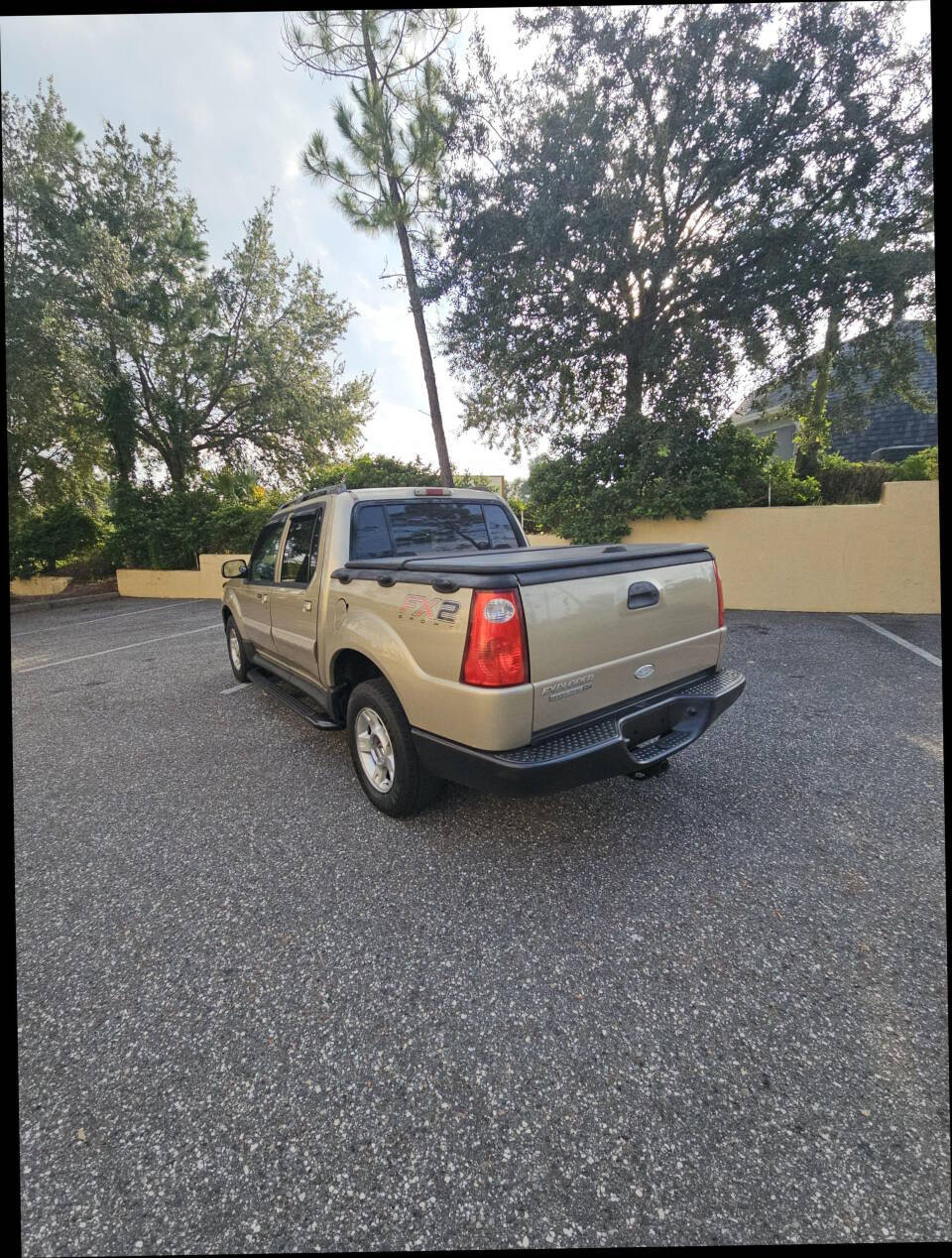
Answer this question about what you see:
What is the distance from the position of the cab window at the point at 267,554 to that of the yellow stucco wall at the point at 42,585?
54.4ft

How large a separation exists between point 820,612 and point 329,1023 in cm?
943

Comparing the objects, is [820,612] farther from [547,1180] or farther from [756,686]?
[547,1180]

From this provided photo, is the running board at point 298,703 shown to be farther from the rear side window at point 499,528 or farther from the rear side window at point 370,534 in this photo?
the rear side window at point 499,528

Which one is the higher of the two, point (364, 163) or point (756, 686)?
point (364, 163)

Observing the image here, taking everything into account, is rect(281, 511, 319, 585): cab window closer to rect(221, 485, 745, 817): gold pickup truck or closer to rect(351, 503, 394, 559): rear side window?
rect(221, 485, 745, 817): gold pickup truck

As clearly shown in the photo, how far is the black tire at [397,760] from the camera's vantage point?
2.88 meters

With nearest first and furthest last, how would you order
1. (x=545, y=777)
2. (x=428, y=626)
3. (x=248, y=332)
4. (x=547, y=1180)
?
(x=547, y=1180)
(x=545, y=777)
(x=428, y=626)
(x=248, y=332)

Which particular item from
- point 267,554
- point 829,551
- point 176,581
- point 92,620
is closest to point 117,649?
point 92,620

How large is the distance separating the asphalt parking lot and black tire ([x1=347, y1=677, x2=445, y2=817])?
177 millimetres

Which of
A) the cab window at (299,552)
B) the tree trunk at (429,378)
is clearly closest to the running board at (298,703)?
the cab window at (299,552)

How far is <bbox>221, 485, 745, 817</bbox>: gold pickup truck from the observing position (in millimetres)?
2336

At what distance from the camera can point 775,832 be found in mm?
2922

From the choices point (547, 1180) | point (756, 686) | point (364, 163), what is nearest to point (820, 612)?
point (756, 686)

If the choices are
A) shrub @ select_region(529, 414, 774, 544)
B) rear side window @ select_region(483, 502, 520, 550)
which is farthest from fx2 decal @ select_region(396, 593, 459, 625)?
shrub @ select_region(529, 414, 774, 544)
